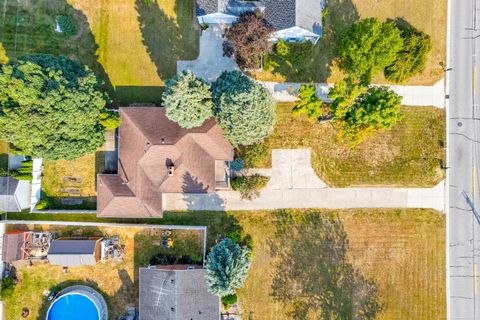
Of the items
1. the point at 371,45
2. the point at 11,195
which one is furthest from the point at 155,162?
the point at 371,45

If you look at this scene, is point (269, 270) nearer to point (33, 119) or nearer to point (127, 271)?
point (127, 271)

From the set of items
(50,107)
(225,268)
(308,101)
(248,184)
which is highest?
(308,101)

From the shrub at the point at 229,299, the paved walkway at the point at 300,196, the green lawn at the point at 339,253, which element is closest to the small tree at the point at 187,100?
the paved walkway at the point at 300,196

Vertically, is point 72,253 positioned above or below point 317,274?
above

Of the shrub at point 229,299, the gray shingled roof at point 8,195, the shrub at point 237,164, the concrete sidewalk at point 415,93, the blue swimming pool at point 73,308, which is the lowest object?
the blue swimming pool at point 73,308

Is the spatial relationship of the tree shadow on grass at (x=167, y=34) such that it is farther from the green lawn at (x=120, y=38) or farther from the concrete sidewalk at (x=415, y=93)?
the concrete sidewalk at (x=415, y=93)

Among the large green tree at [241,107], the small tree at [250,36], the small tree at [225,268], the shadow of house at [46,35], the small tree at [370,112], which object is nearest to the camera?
the large green tree at [241,107]

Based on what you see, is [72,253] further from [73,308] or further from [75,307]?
[73,308]

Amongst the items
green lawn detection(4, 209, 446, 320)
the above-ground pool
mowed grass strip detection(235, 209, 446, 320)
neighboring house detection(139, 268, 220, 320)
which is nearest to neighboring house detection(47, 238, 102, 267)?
green lawn detection(4, 209, 446, 320)
